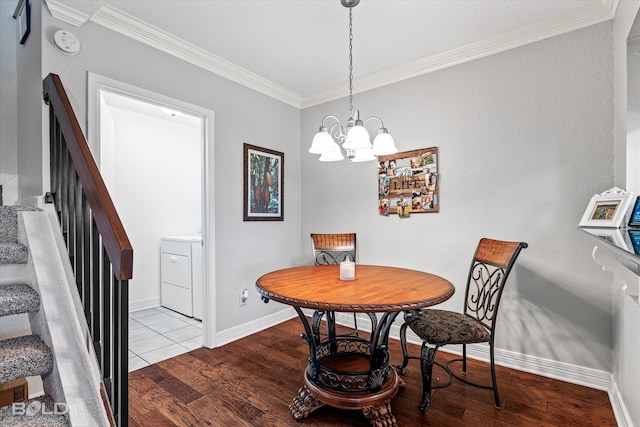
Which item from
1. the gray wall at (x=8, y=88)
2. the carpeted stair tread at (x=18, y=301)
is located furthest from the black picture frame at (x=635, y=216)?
the gray wall at (x=8, y=88)

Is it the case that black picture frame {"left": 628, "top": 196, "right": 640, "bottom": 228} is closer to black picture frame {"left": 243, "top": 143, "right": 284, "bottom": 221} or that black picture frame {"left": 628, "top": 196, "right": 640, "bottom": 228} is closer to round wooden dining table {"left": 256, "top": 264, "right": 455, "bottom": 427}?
round wooden dining table {"left": 256, "top": 264, "right": 455, "bottom": 427}

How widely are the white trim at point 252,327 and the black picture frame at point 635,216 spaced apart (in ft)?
9.54

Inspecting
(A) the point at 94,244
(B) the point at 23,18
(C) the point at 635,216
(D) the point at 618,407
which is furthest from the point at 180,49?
(D) the point at 618,407

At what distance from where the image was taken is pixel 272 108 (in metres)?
3.44

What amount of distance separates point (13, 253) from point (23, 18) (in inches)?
73.8

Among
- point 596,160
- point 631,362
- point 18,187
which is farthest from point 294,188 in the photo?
point 631,362

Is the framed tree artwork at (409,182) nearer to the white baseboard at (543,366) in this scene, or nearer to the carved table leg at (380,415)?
the white baseboard at (543,366)

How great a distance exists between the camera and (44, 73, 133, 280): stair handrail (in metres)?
1.01

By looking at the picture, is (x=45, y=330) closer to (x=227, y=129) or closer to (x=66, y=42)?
(x=66, y=42)

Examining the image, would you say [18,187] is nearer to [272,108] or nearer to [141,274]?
[141,274]

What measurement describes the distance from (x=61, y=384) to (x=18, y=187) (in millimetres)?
2071

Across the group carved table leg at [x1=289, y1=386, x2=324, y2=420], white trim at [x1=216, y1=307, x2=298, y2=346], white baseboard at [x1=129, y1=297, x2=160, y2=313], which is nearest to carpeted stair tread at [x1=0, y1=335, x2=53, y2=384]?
carved table leg at [x1=289, y1=386, x2=324, y2=420]

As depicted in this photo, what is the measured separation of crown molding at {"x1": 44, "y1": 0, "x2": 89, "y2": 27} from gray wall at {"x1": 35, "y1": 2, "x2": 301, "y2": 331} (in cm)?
4

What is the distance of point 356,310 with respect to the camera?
143 centimetres
